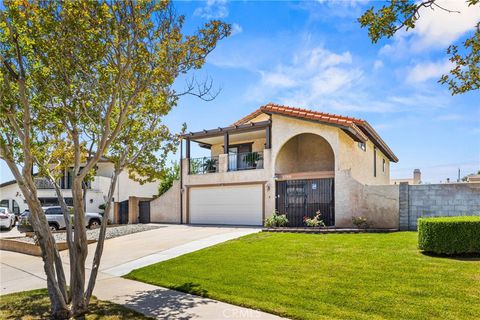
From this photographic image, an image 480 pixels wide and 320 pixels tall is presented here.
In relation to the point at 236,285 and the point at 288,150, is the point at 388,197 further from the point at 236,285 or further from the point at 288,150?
the point at 236,285

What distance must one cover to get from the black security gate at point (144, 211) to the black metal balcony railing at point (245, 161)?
7577mm

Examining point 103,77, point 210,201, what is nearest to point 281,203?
point 210,201

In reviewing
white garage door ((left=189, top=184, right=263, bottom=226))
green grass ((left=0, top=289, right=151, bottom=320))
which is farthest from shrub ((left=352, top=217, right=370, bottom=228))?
green grass ((left=0, top=289, right=151, bottom=320))

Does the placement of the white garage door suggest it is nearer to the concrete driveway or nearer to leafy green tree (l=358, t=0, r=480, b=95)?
the concrete driveway

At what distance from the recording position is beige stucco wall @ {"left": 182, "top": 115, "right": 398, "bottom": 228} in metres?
16.5

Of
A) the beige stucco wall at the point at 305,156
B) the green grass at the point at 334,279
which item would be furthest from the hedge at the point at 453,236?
the beige stucco wall at the point at 305,156

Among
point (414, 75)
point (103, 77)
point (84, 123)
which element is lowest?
point (84, 123)

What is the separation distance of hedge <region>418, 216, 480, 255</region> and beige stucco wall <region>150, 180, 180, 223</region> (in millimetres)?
17267

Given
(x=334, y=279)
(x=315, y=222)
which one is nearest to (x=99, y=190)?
(x=315, y=222)

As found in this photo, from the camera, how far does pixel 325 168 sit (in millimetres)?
20703

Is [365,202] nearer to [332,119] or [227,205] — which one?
[332,119]

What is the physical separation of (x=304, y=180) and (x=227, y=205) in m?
5.59

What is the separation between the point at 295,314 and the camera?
5.99 meters

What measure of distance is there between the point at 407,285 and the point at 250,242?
699cm
